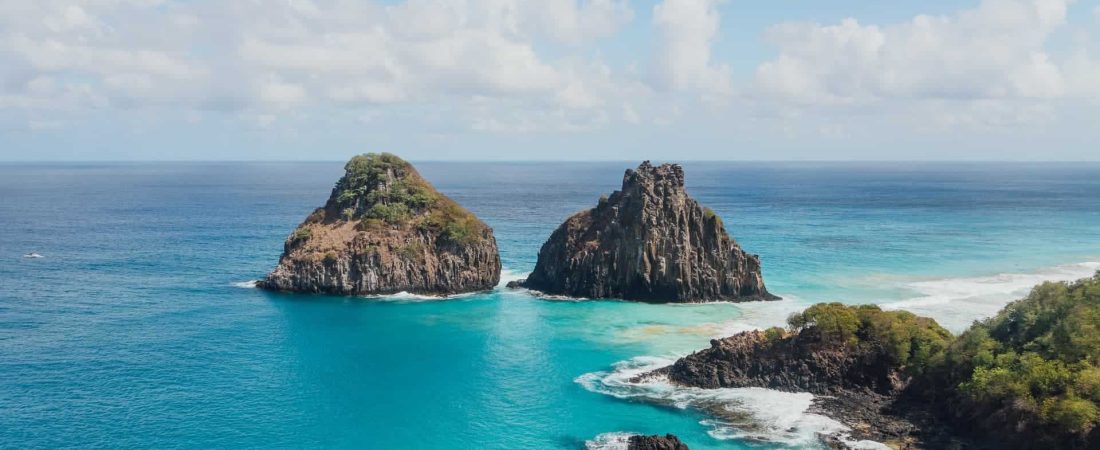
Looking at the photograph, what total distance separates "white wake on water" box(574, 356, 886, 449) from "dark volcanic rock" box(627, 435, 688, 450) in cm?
Answer: 365

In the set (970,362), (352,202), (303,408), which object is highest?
(352,202)

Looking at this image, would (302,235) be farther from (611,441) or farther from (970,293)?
(970,293)

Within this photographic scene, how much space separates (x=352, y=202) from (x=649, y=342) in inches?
2277

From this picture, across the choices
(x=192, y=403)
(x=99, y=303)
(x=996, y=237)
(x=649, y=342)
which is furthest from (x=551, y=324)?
(x=996, y=237)

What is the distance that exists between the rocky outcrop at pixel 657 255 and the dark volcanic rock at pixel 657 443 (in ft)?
177

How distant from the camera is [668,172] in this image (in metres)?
116

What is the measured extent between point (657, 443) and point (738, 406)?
14399 mm

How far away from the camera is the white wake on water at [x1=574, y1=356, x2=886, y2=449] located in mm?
60969

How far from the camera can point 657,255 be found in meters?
111

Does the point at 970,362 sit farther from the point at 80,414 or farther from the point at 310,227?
the point at 310,227

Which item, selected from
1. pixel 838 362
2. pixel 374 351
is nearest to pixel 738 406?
pixel 838 362

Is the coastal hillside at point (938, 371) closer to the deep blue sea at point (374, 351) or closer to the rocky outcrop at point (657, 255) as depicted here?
the deep blue sea at point (374, 351)

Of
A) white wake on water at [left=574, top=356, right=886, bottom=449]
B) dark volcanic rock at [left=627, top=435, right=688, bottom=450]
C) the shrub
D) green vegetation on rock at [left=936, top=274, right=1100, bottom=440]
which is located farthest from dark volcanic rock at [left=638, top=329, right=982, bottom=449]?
the shrub

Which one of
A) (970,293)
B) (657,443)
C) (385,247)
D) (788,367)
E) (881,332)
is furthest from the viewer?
(385,247)
